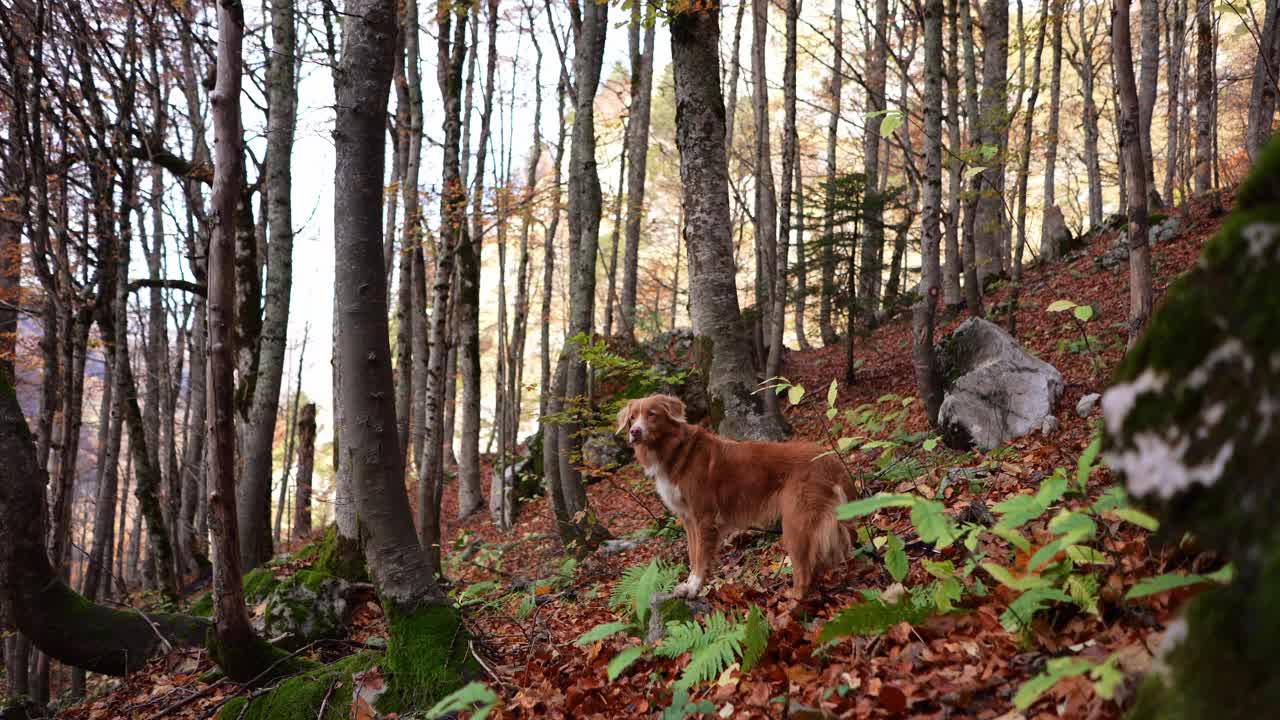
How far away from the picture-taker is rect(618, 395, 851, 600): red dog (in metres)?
4.53

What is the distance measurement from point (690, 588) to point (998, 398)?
3.95m

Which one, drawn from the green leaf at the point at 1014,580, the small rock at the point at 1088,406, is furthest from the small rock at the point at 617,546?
the green leaf at the point at 1014,580

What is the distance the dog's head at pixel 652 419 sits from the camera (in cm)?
565

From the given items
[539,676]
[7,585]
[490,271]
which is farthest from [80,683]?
[490,271]

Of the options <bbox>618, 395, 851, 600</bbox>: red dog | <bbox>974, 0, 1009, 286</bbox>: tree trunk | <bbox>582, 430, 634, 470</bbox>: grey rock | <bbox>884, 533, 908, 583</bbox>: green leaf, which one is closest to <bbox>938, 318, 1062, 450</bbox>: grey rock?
<bbox>618, 395, 851, 600</bbox>: red dog

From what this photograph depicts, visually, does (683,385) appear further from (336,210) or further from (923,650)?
(923,650)

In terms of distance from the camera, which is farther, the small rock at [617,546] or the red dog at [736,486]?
the small rock at [617,546]

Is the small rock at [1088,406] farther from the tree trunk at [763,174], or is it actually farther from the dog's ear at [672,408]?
the tree trunk at [763,174]

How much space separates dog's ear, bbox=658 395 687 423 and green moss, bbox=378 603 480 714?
2279 mm

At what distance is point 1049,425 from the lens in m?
6.60

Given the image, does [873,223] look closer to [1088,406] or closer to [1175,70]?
[1175,70]

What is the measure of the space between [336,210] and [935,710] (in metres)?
4.28

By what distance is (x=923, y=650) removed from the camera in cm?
300

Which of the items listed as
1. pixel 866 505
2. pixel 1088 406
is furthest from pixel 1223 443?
pixel 1088 406
